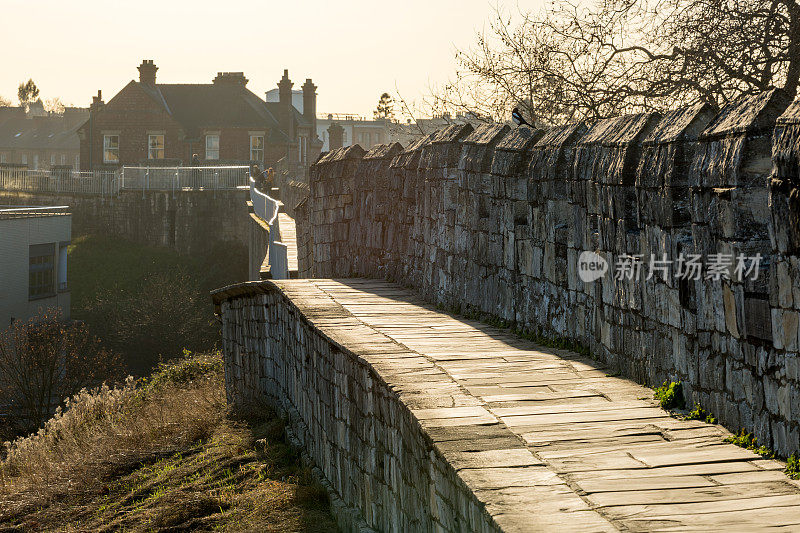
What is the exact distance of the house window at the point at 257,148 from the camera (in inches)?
1991

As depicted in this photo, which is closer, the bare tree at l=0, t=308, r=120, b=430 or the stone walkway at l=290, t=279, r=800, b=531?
the stone walkway at l=290, t=279, r=800, b=531

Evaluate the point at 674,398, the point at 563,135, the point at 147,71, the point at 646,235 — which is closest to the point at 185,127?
the point at 147,71

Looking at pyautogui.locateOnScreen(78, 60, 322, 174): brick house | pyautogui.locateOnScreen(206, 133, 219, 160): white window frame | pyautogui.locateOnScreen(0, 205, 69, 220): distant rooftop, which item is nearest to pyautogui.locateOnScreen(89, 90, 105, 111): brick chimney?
pyautogui.locateOnScreen(78, 60, 322, 174): brick house

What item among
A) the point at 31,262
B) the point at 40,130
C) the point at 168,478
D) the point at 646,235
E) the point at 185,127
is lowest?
the point at 168,478

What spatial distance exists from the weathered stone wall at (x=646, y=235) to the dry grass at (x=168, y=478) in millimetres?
2462

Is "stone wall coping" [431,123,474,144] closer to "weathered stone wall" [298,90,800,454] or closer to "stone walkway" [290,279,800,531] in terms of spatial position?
"weathered stone wall" [298,90,800,454]

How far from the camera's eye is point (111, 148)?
49.3 meters

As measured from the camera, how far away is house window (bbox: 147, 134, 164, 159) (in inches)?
1935

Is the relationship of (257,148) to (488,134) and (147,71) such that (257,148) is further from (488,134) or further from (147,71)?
(488,134)

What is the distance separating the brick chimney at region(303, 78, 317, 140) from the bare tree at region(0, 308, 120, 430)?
29.7 metres

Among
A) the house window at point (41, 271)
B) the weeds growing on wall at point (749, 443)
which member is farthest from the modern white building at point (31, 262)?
the weeds growing on wall at point (749, 443)

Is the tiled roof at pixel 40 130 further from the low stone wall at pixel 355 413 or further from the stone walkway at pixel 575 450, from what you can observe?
the stone walkway at pixel 575 450

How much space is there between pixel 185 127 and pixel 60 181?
28.9 ft

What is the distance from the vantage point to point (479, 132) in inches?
340
